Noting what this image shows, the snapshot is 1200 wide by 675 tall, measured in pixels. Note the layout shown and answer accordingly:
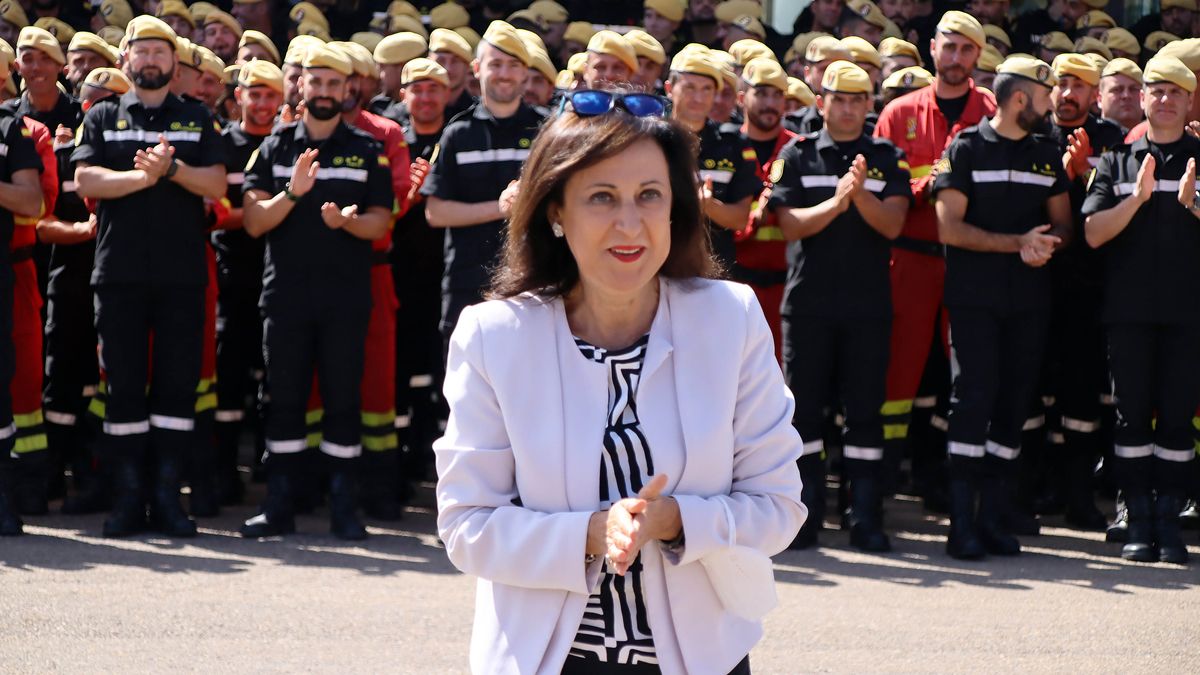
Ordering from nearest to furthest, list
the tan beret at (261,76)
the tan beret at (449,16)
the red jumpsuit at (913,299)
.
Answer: the red jumpsuit at (913,299) < the tan beret at (261,76) < the tan beret at (449,16)

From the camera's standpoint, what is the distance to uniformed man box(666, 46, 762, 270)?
27.3 ft

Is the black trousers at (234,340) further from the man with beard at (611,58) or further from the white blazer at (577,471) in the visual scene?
the white blazer at (577,471)

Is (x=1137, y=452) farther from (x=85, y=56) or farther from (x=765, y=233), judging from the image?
(x=85, y=56)

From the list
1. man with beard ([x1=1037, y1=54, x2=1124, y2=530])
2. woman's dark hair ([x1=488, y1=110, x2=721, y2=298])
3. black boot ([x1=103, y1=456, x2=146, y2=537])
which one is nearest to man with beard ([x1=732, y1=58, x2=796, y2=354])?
man with beard ([x1=1037, y1=54, x2=1124, y2=530])

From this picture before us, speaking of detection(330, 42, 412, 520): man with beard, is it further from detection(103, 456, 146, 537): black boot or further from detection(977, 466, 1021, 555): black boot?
detection(977, 466, 1021, 555): black boot

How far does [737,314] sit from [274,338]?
5.46m

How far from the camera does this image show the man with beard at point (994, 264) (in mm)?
7961

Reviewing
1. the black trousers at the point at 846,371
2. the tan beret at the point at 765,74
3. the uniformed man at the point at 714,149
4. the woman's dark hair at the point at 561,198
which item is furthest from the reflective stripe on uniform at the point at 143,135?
the woman's dark hair at the point at 561,198

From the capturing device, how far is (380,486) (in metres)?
8.70

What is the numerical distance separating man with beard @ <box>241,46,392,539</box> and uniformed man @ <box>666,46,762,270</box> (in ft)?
5.00

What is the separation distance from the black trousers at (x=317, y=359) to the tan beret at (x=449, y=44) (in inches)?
93.6

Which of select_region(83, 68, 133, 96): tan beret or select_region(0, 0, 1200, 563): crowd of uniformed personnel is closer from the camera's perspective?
select_region(0, 0, 1200, 563): crowd of uniformed personnel

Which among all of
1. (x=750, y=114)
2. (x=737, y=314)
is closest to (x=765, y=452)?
(x=737, y=314)

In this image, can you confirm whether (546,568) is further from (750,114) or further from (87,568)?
(750,114)
